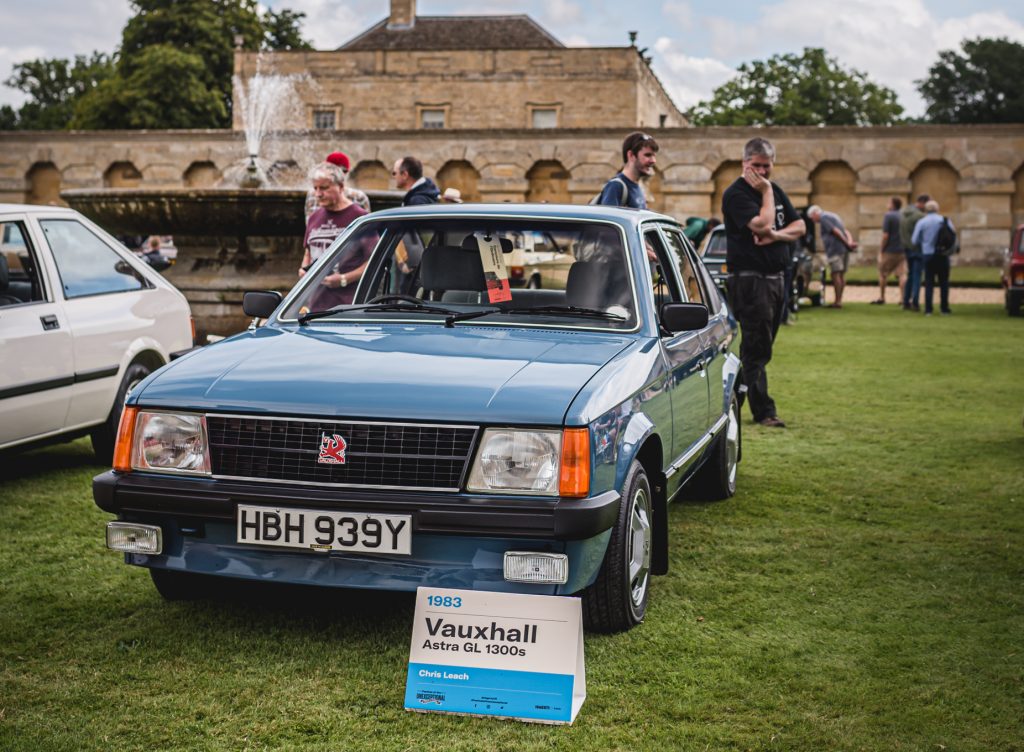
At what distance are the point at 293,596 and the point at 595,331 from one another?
5.36ft

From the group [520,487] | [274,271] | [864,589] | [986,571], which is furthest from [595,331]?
[274,271]

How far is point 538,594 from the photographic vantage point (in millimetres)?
4074

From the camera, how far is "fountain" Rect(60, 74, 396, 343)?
14.1 meters

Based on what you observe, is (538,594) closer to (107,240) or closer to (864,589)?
(864,589)

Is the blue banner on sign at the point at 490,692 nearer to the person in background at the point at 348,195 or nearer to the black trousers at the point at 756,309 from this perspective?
the black trousers at the point at 756,309

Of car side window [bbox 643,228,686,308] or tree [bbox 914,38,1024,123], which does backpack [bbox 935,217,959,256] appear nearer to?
car side window [bbox 643,228,686,308]

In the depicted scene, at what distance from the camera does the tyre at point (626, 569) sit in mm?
4426

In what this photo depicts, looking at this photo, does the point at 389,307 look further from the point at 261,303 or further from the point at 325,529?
the point at 325,529

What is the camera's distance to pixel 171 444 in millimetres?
4410

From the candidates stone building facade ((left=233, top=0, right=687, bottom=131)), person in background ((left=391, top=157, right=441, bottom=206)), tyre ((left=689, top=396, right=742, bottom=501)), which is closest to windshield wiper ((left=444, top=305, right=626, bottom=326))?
tyre ((left=689, top=396, right=742, bottom=501))

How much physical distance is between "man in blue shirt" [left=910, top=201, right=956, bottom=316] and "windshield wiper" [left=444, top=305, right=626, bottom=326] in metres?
19.3

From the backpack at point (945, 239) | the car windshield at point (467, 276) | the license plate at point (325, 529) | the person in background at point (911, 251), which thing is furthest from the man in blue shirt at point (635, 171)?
the person in background at point (911, 251)

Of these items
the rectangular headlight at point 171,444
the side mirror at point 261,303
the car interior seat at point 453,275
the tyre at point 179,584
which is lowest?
the tyre at point 179,584

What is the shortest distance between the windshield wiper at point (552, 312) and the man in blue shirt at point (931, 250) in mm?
19265
